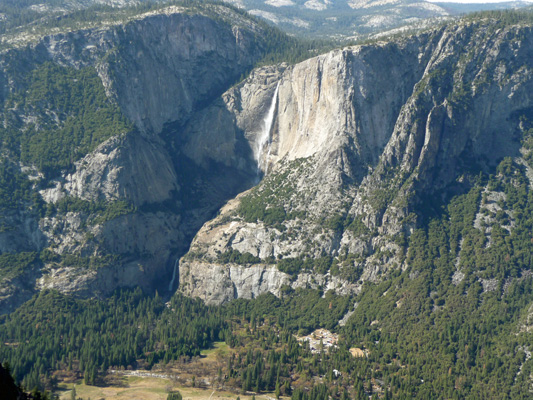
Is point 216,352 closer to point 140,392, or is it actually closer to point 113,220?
point 140,392

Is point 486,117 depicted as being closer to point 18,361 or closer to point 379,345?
point 379,345

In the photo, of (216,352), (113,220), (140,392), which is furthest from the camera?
(113,220)

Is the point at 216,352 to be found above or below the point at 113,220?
below

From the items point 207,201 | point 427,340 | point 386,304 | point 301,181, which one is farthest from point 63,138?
point 427,340

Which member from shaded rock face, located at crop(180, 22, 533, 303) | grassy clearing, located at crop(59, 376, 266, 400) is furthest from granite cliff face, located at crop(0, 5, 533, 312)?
grassy clearing, located at crop(59, 376, 266, 400)

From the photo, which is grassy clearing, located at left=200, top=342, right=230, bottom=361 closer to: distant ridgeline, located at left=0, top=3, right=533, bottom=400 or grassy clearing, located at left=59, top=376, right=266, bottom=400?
distant ridgeline, located at left=0, top=3, right=533, bottom=400

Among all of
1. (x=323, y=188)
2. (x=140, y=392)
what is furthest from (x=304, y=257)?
(x=140, y=392)

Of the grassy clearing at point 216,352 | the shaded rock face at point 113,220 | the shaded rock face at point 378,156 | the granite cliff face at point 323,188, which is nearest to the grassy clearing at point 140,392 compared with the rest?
the grassy clearing at point 216,352

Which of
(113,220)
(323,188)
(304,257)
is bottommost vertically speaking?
(304,257)

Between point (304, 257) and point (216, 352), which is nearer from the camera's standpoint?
point (216, 352)
